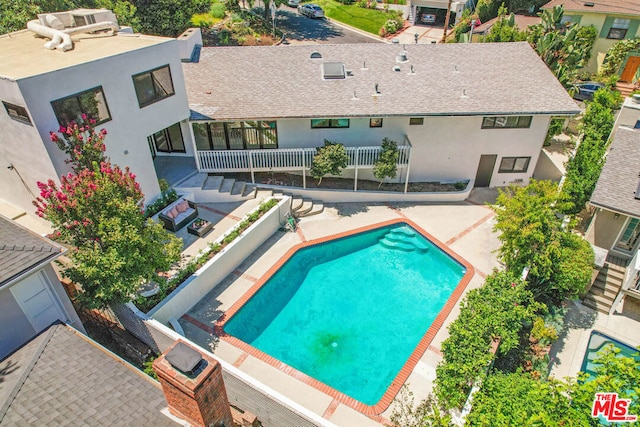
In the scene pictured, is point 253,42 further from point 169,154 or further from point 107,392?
point 107,392

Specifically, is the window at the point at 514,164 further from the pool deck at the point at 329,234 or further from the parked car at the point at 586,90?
the parked car at the point at 586,90

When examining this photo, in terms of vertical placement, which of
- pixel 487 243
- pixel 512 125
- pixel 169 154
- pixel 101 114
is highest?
pixel 101 114

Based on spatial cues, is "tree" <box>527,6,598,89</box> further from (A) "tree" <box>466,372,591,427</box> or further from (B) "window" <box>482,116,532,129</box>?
(A) "tree" <box>466,372,591,427</box>

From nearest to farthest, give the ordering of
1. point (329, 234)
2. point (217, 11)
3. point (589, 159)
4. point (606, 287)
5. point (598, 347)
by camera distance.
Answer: point (598, 347) → point (606, 287) → point (589, 159) → point (329, 234) → point (217, 11)

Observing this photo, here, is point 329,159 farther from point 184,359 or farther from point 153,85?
point 184,359

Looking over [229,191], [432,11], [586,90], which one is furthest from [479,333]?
[432,11]

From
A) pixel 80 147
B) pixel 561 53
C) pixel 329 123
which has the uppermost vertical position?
pixel 80 147

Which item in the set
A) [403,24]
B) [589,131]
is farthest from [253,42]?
[589,131]
